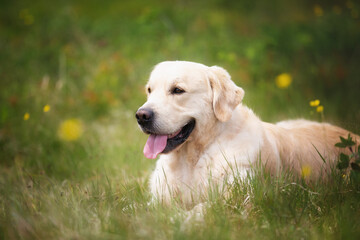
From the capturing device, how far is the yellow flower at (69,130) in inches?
203

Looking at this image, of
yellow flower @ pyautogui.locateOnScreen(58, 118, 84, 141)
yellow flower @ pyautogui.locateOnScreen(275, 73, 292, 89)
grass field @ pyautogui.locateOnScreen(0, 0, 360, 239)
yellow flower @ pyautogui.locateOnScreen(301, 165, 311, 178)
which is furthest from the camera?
yellow flower @ pyautogui.locateOnScreen(275, 73, 292, 89)

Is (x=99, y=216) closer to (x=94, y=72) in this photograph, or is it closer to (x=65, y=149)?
(x=65, y=149)

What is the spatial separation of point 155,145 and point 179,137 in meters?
0.24

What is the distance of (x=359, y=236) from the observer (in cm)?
207

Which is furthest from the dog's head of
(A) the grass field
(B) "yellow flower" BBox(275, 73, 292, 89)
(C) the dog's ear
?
(B) "yellow flower" BBox(275, 73, 292, 89)

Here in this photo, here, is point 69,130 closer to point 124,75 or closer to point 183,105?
point 124,75

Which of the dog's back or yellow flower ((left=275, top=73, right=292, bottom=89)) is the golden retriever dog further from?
yellow flower ((left=275, top=73, right=292, bottom=89))

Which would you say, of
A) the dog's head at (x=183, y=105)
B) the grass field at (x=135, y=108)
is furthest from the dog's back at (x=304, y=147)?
the dog's head at (x=183, y=105)

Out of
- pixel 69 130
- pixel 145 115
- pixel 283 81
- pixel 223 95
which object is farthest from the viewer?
pixel 283 81

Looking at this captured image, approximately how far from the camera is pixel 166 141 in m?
3.08

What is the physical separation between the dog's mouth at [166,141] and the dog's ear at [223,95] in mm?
279

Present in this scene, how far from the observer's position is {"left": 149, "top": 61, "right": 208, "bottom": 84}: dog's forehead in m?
3.12

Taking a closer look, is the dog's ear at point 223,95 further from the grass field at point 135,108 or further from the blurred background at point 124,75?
the blurred background at point 124,75

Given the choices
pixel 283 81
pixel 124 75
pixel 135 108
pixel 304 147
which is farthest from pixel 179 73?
pixel 124 75
